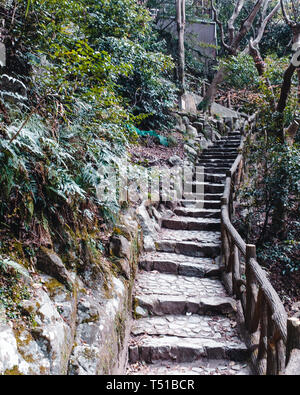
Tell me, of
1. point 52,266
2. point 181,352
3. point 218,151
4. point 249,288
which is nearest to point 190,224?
point 249,288

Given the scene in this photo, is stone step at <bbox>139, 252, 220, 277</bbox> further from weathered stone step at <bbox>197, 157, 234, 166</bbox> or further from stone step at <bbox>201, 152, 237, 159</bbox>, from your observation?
stone step at <bbox>201, 152, 237, 159</bbox>

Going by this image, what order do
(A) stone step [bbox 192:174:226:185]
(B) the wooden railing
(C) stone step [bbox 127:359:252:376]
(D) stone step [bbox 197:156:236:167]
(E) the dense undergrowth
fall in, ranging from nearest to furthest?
(B) the wooden railing, (E) the dense undergrowth, (C) stone step [bbox 127:359:252:376], (A) stone step [bbox 192:174:226:185], (D) stone step [bbox 197:156:236:167]

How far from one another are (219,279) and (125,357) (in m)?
2.13

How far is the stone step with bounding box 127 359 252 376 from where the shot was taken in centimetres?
315

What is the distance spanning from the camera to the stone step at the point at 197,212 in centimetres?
666

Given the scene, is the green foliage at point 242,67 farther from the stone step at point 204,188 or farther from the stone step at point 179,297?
the stone step at point 179,297

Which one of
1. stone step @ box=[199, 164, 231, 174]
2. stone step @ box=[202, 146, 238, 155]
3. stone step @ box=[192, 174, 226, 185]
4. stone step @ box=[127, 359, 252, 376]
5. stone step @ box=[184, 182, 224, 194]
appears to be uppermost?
stone step @ box=[202, 146, 238, 155]

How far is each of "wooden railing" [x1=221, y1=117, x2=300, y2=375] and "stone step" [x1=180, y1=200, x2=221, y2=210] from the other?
2.05 metres

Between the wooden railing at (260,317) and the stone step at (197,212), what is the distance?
1.61 m

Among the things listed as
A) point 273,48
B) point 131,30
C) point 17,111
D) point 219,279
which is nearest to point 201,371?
point 219,279

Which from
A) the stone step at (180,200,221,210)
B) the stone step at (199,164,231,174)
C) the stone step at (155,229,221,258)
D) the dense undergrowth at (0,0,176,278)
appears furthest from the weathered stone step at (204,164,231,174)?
the dense undergrowth at (0,0,176,278)

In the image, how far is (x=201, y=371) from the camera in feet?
10.5

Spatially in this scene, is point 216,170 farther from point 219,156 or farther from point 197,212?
point 197,212
